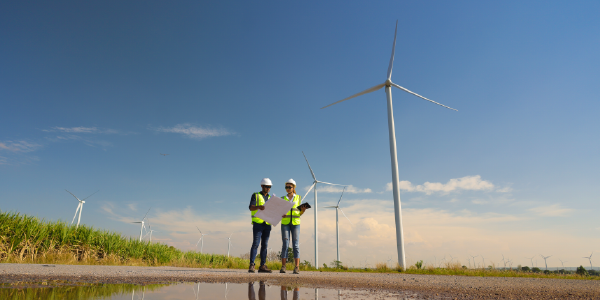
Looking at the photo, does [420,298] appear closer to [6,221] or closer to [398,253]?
[398,253]

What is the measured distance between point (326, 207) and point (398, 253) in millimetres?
33581

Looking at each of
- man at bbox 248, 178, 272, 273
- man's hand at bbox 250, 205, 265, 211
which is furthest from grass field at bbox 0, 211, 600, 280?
man's hand at bbox 250, 205, 265, 211

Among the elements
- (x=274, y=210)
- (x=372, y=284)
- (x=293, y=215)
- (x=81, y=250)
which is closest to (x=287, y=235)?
(x=293, y=215)

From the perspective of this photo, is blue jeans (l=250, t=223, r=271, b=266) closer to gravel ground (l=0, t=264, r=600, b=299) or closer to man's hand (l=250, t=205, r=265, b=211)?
man's hand (l=250, t=205, r=265, b=211)

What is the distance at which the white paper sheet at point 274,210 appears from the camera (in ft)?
25.4

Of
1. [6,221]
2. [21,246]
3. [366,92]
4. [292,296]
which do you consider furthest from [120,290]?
[366,92]

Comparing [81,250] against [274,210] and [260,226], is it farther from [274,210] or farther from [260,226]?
[274,210]

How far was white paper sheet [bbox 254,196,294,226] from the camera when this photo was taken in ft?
25.4

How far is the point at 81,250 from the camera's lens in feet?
44.7

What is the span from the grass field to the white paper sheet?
15.8 ft

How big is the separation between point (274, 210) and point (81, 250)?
35.3ft

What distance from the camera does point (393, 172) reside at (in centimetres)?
1546

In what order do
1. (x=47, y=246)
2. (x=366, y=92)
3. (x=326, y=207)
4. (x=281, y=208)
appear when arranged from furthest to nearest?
(x=326, y=207), (x=366, y=92), (x=47, y=246), (x=281, y=208)

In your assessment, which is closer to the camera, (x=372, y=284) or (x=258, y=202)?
(x=372, y=284)
